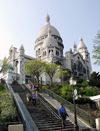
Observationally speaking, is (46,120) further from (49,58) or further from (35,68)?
(49,58)

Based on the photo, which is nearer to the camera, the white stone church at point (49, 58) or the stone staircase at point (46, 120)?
the stone staircase at point (46, 120)

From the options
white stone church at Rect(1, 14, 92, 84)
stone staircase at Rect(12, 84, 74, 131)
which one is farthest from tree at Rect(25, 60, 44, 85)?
stone staircase at Rect(12, 84, 74, 131)

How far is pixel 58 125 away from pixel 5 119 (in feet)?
13.1

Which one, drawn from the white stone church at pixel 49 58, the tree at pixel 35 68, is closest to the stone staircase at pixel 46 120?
the tree at pixel 35 68

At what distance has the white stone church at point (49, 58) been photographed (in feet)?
134

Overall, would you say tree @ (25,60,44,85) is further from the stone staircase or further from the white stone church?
the stone staircase

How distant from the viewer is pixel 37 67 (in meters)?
31.2

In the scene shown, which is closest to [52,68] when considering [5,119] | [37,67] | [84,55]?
[37,67]

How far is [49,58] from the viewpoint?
46.7 meters

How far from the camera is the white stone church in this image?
134 ft

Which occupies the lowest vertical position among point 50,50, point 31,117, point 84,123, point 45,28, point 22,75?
point 84,123

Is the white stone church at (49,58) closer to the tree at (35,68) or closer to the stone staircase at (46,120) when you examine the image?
the tree at (35,68)

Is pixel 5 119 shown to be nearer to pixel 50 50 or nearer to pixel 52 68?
pixel 52 68

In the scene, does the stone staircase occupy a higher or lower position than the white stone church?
lower
